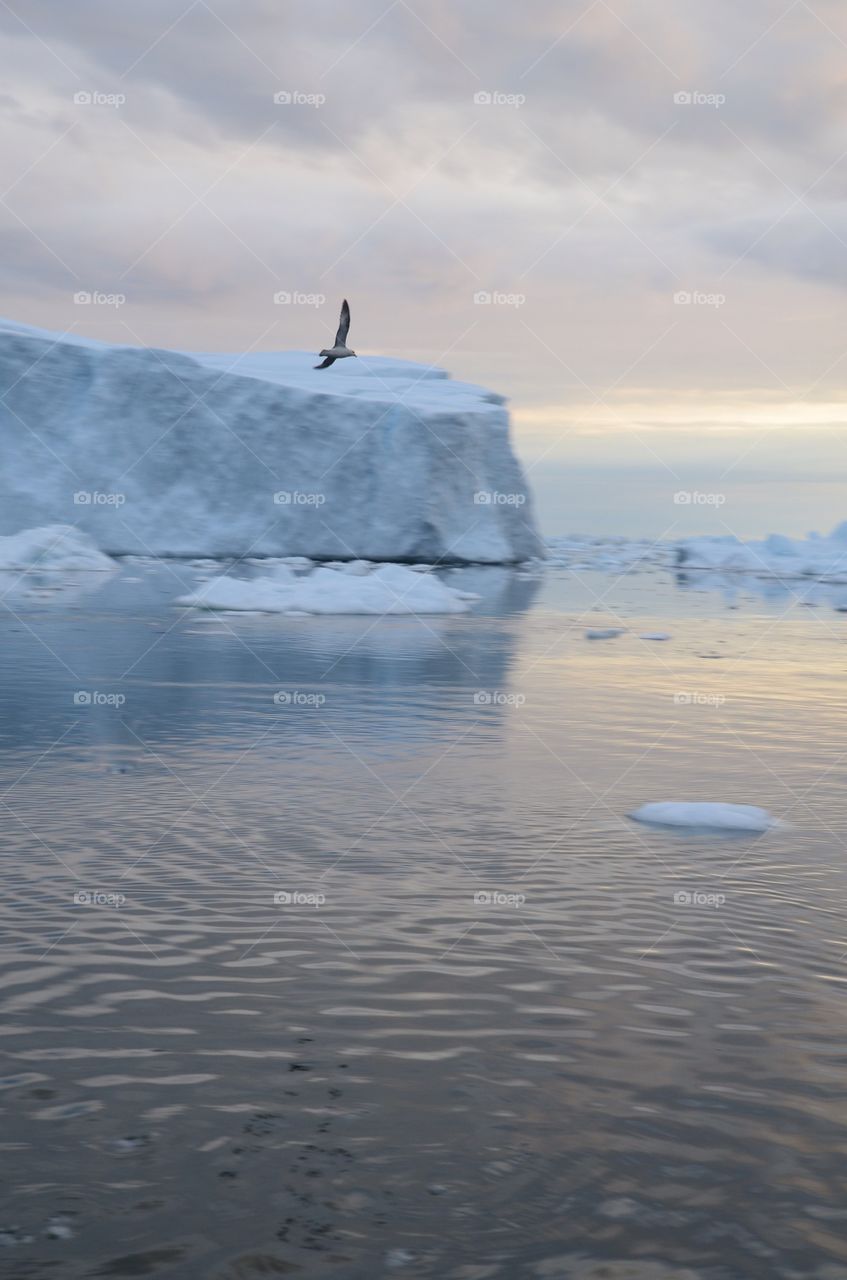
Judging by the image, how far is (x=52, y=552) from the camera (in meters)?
37.1

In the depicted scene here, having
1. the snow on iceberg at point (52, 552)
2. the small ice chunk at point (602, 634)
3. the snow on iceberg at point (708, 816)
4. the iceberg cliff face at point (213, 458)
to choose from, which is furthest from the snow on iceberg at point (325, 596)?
the snow on iceberg at point (708, 816)

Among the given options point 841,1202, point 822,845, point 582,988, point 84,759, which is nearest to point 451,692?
point 84,759

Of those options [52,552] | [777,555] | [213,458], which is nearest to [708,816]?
[52,552]

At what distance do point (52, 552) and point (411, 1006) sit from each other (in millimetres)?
34027

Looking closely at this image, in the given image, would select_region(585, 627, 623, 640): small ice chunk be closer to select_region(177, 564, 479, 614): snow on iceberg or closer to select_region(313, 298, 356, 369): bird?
select_region(177, 564, 479, 614): snow on iceberg

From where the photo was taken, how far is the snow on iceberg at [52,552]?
35500mm

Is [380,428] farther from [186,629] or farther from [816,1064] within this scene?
[816,1064]

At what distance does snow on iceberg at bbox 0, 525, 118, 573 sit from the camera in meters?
35.5

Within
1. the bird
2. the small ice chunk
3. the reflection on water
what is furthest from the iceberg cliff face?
the reflection on water

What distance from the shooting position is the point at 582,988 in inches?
203

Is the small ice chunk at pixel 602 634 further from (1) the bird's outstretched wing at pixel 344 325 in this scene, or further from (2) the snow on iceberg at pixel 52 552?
(2) the snow on iceberg at pixel 52 552

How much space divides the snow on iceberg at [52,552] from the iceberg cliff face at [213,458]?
11.1 feet

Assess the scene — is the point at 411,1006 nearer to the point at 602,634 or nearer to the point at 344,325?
the point at 344,325

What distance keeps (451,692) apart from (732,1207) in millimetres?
11300
